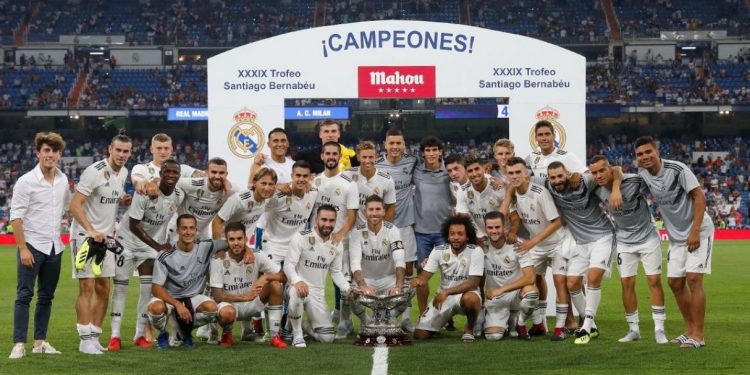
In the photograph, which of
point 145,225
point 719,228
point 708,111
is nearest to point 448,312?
point 145,225

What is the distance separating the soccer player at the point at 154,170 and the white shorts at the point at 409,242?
2.41 meters

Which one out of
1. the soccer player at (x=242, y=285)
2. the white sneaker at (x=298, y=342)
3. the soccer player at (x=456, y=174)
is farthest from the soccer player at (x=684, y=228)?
the soccer player at (x=242, y=285)

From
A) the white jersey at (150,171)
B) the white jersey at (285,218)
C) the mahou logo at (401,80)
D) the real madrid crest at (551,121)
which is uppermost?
the mahou logo at (401,80)

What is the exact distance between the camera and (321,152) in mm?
11586

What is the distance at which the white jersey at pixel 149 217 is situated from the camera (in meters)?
10.3

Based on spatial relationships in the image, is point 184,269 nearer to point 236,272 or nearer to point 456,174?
point 236,272

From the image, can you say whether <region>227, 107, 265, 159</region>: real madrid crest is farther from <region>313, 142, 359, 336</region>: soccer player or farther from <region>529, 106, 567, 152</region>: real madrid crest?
<region>529, 106, 567, 152</region>: real madrid crest

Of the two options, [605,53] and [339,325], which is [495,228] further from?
[605,53]

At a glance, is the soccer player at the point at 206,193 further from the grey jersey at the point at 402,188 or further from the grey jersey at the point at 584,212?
the grey jersey at the point at 584,212

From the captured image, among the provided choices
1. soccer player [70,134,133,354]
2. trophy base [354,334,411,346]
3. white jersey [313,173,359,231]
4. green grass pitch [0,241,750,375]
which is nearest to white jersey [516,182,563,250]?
green grass pitch [0,241,750,375]

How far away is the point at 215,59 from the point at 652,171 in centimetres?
676

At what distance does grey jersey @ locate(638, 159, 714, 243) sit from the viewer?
9.84m

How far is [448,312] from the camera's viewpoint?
10703 millimetres

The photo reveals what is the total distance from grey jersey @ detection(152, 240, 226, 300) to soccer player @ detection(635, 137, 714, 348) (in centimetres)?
419
